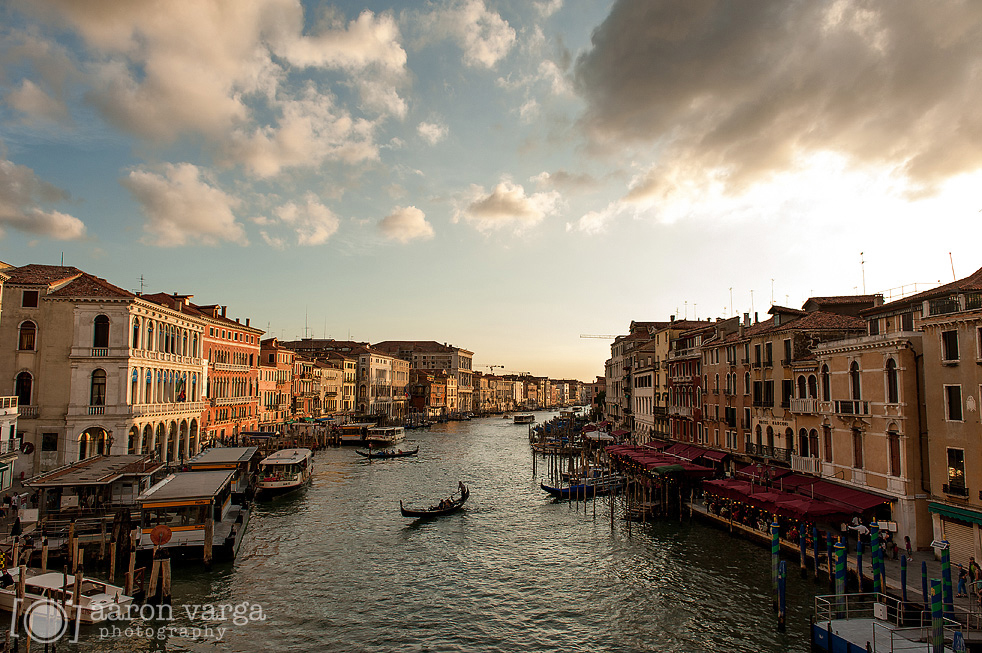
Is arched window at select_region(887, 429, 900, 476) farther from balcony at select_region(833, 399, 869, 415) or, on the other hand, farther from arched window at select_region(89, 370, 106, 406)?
arched window at select_region(89, 370, 106, 406)

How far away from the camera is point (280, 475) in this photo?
38844 mm

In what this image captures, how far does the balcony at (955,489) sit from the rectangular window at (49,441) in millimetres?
39991

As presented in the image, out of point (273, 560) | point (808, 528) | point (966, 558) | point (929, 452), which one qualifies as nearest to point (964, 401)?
point (929, 452)

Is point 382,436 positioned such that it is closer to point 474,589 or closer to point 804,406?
point 474,589

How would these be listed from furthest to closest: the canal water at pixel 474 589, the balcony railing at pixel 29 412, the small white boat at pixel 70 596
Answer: the balcony railing at pixel 29 412
the canal water at pixel 474 589
the small white boat at pixel 70 596

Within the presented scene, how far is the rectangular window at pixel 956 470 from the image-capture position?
1836cm

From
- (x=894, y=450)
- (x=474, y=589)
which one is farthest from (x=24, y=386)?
(x=894, y=450)

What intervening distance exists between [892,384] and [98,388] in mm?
38146

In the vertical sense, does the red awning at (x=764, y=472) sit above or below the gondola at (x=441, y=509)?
above

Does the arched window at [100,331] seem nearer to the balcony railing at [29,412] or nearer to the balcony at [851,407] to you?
the balcony railing at [29,412]

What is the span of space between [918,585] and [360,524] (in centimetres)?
2342

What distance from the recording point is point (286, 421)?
231 ft

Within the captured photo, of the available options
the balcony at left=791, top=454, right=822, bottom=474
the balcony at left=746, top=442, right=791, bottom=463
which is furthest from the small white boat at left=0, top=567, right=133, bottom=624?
the balcony at left=746, top=442, right=791, bottom=463

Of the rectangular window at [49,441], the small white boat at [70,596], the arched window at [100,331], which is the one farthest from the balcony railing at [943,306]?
the rectangular window at [49,441]
